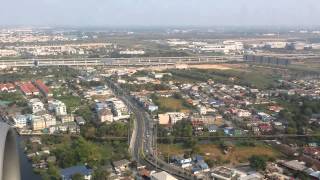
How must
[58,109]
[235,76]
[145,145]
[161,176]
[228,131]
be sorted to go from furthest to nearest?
1. [235,76]
2. [58,109]
3. [228,131]
4. [145,145]
5. [161,176]

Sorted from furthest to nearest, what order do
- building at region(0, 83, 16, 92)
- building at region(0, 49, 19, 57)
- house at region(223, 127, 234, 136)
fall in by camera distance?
building at region(0, 49, 19, 57) → building at region(0, 83, 16, 92) → house at region(223, 127, 234, 136)

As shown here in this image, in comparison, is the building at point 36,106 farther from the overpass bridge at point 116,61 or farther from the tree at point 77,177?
the overpass bridge at point 116,61

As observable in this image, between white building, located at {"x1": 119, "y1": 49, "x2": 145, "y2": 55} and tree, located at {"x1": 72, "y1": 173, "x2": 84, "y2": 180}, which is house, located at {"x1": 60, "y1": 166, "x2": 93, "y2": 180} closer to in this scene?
tree, located at {"x1": 72, "y1": 173, "x2": 84, "y2": 180}

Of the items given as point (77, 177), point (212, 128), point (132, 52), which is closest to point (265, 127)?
point (212, 128)

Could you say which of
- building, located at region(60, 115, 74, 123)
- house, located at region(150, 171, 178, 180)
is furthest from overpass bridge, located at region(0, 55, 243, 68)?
house, located at region(150, 171, 178, 180)

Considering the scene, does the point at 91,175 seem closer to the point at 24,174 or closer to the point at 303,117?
the point at 24,174

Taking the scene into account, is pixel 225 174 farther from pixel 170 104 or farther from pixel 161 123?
pixel 170 104
